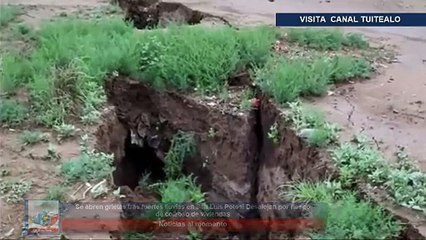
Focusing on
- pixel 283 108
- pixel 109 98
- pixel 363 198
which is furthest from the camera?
pixel 109 98

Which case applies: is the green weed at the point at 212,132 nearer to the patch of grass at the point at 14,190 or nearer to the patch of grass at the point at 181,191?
the patch of grass at the point at 181,191

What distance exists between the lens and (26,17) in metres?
6.15

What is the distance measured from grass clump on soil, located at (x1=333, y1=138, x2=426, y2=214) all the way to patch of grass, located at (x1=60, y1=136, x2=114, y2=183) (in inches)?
49.0

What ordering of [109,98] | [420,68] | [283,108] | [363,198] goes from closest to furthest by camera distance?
[363,198] < [283,108] < [109,98] < [420,68]

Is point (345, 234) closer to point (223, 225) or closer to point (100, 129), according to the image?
point (223, 225)

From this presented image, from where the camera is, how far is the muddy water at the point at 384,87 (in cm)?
423

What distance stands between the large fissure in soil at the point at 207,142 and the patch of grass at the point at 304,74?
144 millimetres

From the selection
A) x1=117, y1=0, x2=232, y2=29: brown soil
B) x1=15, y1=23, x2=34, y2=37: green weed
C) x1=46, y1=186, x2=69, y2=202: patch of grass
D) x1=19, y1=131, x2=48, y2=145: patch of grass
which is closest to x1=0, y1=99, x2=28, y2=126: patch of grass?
x1=19, y1=131, x2=48, y2=145: patch of grass

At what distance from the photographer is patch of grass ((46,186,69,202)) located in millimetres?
3452

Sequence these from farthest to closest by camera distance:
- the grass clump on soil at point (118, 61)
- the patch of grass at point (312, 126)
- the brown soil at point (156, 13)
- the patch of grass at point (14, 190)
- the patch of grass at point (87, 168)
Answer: the brown soil at point (156, 13) < the grass clump on soil at point (118, 61) < the patch of grass at point (312, 126) < the patch of grass at point (87, 168) < the patch of grass at point (14, 190)

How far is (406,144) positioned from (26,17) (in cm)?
361

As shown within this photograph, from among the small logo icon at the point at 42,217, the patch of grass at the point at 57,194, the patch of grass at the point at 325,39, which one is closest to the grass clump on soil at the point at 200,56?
the patch of grass at the point at 325,39

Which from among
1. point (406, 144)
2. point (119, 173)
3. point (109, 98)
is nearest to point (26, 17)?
point (109, 98)

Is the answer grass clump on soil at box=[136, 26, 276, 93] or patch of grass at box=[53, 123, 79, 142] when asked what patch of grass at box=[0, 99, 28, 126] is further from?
grass clump on soil at box=[136, 26, 276, 93]
